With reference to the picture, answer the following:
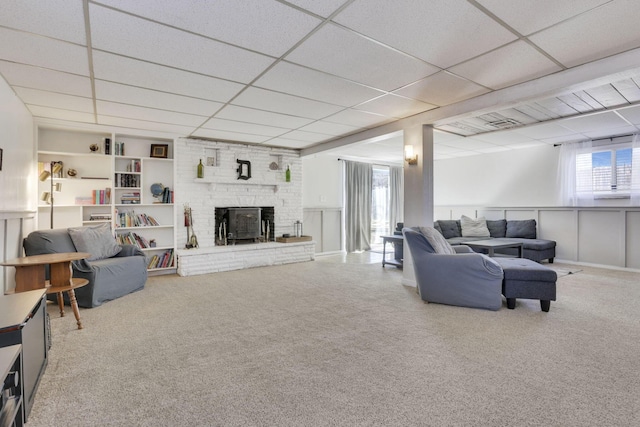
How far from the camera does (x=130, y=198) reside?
5219mm

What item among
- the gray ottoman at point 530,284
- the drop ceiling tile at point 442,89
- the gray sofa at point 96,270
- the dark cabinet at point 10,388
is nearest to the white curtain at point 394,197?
the drop ceiling tile at point 442,89

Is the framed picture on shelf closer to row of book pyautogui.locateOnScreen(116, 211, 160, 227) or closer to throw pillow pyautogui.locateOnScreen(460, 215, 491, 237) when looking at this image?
row of book pyautogui.locateOnScreen(116, 211, 160, 227)

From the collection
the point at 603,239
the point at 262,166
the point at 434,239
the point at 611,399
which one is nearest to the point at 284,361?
the point at 611,399

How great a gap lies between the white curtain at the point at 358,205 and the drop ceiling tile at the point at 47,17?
612cm

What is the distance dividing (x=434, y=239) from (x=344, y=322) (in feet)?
4.91

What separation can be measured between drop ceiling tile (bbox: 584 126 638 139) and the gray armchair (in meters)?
3.79

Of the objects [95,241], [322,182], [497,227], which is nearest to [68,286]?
[95,241]

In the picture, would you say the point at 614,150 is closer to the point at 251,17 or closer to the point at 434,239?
the point at 434,239

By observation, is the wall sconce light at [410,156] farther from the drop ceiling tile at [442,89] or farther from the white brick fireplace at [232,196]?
the white brick fireplace at [232,196]

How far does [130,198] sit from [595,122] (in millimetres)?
7229

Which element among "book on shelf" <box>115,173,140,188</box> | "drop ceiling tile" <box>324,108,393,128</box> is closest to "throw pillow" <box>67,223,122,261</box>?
"book on shelf" <box>115,173,140,188</box>

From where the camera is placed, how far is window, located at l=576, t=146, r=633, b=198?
18.4 ft

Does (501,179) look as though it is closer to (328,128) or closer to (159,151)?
(328,128)

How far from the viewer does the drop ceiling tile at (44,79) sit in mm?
2809
